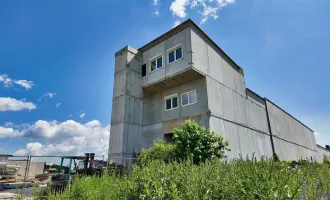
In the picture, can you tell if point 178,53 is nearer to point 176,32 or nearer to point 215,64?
point 176,32

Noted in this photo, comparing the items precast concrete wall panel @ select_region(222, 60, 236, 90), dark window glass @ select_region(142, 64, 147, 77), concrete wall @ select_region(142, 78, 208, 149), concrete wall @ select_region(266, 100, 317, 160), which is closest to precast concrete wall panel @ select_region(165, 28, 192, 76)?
concrete wall @ select_region(142, 78, 208, 149)

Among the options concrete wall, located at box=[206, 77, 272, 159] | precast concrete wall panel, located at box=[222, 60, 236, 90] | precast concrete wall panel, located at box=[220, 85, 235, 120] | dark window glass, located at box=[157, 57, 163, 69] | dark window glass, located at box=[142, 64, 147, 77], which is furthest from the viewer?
dark window glass, located at box=[142, 64, 147, 77]

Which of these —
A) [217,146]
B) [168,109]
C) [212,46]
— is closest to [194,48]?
[212,46]

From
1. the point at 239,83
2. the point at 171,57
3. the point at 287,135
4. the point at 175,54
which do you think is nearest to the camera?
the point at 175,54

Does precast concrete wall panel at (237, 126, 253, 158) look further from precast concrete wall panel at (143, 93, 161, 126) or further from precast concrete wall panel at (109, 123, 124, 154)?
precast concrete wall panel at (109, 123, 124, 154)

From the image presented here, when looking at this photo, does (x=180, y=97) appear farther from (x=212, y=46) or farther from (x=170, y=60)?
(x=212, y=46)

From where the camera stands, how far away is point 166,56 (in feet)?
53.3

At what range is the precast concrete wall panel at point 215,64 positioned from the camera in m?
16.1

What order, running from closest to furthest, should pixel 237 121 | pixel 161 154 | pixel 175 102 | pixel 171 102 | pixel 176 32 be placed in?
1. pixel 161 154
2. pixel 176 32
3. pixel 175 102
4. pixel 171 102
5. pixel 237 121

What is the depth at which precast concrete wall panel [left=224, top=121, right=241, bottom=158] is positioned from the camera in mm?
14462

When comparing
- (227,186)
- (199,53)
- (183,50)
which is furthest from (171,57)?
(227,186)

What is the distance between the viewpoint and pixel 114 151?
15.2 meters

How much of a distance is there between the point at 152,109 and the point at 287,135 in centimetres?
2016

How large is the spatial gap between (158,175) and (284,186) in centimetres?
214
